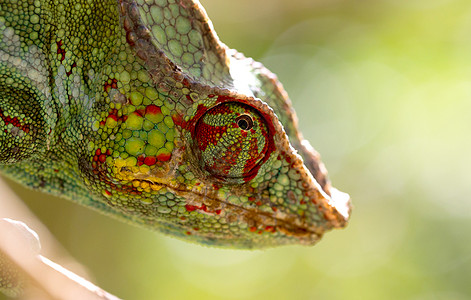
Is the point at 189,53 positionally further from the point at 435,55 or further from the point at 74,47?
the point at 435,55

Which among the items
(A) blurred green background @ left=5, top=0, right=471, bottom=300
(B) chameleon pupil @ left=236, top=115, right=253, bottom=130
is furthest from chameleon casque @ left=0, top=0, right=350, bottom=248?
(A) blurred green background @ left=5, top=0, right=471, bottom=300

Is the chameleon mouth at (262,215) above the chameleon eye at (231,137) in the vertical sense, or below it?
below

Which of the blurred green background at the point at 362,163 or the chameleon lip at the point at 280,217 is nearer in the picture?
the chameleon lip at the point at 280,217

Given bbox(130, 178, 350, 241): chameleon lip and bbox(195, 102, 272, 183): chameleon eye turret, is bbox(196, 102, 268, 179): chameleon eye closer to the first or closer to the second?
bbox(195, 102, 272, 183): chameleon eye turret

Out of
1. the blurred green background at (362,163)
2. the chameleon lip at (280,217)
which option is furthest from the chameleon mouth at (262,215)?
the blurred green background at (362,163)

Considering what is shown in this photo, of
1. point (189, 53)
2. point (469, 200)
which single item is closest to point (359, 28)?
point (469, 200)

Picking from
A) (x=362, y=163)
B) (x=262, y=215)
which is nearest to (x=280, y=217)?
(x=262, y=215)

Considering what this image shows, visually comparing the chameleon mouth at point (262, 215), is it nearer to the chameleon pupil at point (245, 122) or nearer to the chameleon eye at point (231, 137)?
the chameleon eye at point (231, 137)

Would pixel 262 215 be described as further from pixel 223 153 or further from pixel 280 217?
pixel 223 153
